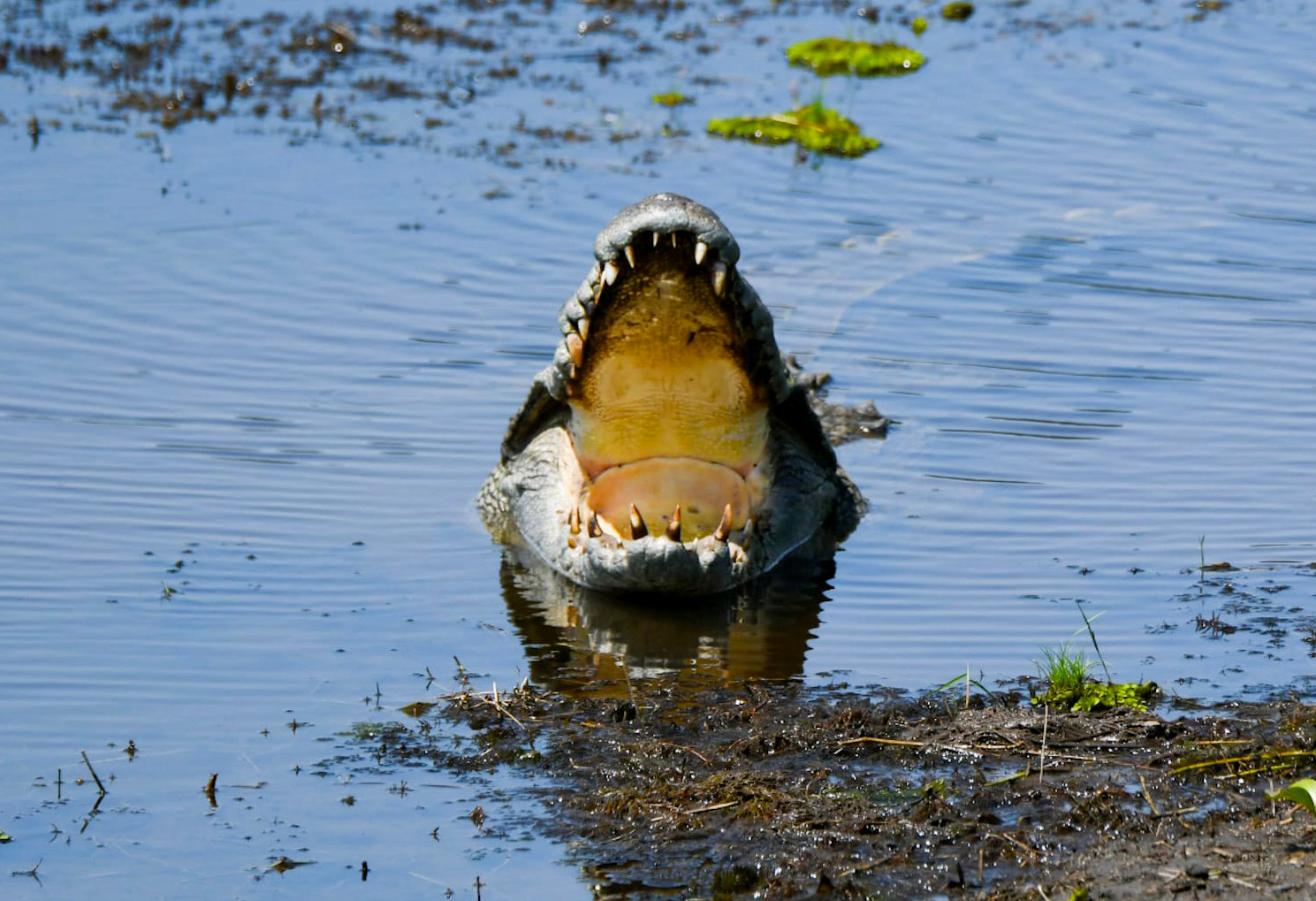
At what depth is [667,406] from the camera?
22.6ft

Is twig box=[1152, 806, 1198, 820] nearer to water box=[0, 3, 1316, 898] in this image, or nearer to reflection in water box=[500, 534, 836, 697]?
water box=[0, 3, 1316, 898]

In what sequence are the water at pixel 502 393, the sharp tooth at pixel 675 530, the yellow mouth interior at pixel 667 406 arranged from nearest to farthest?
the water at pixel 502 393, the yellow mouth interior at pixel 667 406, the sharp tooth at pixel 675 530

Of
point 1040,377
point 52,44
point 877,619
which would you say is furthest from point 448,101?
point 877,619

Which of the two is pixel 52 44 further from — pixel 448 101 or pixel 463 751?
pixel 463 751

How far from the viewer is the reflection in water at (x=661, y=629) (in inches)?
243

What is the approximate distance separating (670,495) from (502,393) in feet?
8.77

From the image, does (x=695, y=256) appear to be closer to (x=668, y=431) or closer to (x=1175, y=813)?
(x=668, y=431)

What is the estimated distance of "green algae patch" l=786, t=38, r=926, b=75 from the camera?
17.2m

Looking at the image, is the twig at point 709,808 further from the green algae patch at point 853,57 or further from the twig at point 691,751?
the green algae patch at point 853,57

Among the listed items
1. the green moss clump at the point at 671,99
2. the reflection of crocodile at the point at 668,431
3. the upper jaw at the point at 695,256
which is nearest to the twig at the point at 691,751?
the reflection of crocodile at the point at 668,431

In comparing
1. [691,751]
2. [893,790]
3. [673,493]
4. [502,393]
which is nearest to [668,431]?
[673,493]

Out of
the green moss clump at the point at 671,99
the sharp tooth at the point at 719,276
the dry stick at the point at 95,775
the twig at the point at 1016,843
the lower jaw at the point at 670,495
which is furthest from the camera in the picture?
the green moss clump at the point at 671,99

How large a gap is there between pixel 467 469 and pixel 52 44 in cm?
1060

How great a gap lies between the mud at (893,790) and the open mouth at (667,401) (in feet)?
4.93
